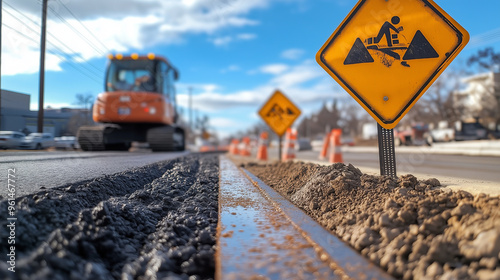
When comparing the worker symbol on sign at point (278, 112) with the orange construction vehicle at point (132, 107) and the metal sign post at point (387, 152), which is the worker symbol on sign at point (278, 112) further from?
the metal sign post at point (387, 152)

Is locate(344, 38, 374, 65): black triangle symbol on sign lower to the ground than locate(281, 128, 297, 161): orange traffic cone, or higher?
higher

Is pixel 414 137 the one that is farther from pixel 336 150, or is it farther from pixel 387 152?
pixel 387 152

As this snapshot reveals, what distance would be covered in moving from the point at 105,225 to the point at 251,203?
1.40 meters

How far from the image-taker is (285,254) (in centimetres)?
187

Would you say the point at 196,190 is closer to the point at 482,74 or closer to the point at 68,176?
the point at 68,176

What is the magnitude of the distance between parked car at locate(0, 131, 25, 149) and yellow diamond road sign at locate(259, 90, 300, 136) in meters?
6.70

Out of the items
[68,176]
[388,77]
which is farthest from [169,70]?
[388,77]

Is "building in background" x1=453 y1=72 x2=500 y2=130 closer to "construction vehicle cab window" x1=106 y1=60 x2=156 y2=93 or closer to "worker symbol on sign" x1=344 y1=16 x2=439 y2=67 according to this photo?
"construction vehicle cab window" x1=106 y1=60 x2=156 y2=93

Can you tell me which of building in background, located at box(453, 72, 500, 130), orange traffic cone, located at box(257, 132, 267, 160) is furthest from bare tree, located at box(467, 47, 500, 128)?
orange traffic cone, located at box(257, 132, 267, 160)

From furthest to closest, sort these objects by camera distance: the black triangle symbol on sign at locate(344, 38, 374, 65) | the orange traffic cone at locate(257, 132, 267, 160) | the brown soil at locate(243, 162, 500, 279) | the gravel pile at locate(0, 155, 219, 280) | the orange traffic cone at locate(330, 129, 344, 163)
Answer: the orange traffic cone at locate(257, 132, 267, 160), the orange traffic cone at locate(330, 129, 344, 163), the black triangle symbol on sign at locate(344, 38, 374, 65), the brown soil at locate(243, 162, 500, 279), the gravel pile at locate(0, 155, 219, 280)

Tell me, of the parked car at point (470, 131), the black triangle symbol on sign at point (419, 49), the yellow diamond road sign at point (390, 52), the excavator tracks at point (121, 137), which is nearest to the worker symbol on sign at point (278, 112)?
the excavator tracks at point (121, 137)

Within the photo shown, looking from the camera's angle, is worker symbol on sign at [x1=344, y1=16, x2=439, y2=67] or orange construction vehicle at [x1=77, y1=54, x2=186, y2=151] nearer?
worker symbol on sign at [x1=344, y1=16, x2=439, y2=67]

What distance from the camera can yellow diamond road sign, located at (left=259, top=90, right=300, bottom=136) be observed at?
10281 mm

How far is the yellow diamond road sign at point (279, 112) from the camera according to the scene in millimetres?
10281
